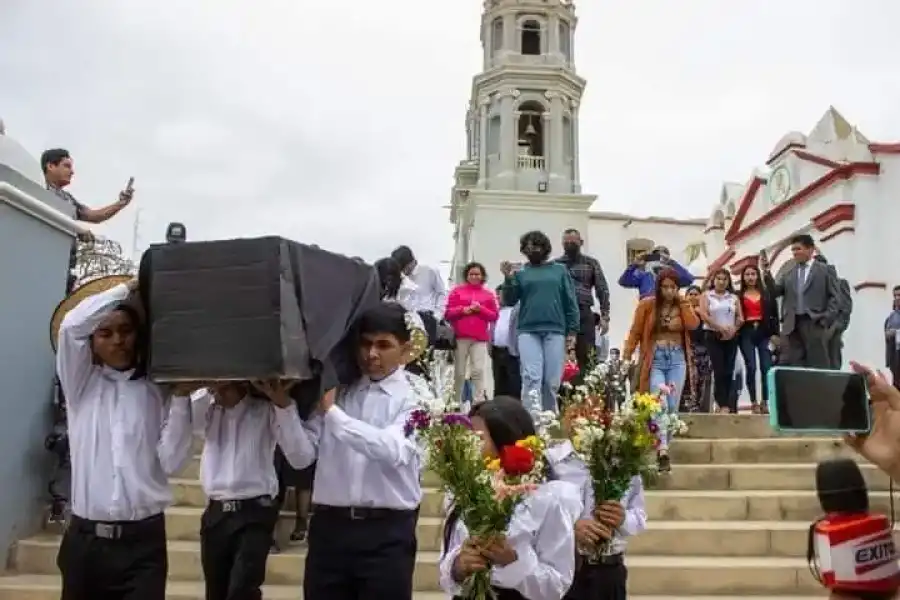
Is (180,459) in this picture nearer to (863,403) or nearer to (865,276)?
(863,403)

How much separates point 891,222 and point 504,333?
8741 millimetres

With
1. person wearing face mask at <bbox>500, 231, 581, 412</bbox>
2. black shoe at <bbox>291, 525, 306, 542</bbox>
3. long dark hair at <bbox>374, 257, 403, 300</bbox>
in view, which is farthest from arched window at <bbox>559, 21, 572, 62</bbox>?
black shoe at <bbox>291, 525, 306, 542</bbox>

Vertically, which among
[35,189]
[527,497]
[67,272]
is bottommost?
[527,497]

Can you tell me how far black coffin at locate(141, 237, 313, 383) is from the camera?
2893 millimetres

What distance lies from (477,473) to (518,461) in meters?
0.14

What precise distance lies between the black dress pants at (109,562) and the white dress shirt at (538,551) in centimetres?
120

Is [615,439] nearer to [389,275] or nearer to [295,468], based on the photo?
[295,468]

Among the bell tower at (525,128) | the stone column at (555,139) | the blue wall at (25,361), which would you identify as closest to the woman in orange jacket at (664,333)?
the blue wall at (25,361)

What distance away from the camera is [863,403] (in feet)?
6.74

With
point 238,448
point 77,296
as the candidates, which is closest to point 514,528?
point 238,448

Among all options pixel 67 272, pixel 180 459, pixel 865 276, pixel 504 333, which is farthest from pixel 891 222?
pixel 180 459

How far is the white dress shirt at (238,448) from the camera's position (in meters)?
3.79

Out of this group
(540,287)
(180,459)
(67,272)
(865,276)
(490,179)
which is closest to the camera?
(180,459)

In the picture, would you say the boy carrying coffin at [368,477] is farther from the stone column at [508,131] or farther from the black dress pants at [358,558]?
the stone column at [508,131]
